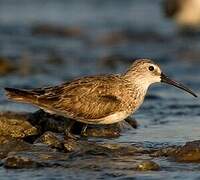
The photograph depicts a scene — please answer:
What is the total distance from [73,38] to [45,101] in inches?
477

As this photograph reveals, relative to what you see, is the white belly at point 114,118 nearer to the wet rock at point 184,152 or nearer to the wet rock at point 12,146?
the wet rock at point 184,152

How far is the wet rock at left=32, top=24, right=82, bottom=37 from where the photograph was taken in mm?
22656

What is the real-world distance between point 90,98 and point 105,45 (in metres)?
10.9

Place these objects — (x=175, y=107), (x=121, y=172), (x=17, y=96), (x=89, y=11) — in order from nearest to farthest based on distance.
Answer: (x=121, y=172) → (x=17, y=96) → (x=175, y=107) → (x=89, y=11)

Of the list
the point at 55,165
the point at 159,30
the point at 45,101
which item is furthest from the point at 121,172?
the point at 159,30

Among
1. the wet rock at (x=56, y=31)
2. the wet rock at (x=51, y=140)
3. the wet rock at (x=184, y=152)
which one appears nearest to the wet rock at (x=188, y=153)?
the wet rock at (x=184, y=152)

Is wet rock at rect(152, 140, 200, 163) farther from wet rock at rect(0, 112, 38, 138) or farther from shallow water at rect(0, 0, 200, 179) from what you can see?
wet rock at rect(0, 112, 38, 138)

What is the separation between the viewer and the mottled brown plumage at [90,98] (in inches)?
399

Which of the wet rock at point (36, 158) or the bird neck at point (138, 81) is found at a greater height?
the bird neck at point (138, 81)

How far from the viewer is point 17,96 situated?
404 inches

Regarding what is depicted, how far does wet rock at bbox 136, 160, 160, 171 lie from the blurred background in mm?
1673

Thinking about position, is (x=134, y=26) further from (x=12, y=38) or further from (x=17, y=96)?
(x=17, y=96)

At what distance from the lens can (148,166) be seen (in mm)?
8727

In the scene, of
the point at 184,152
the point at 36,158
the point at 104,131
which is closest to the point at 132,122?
the point at 104,131
